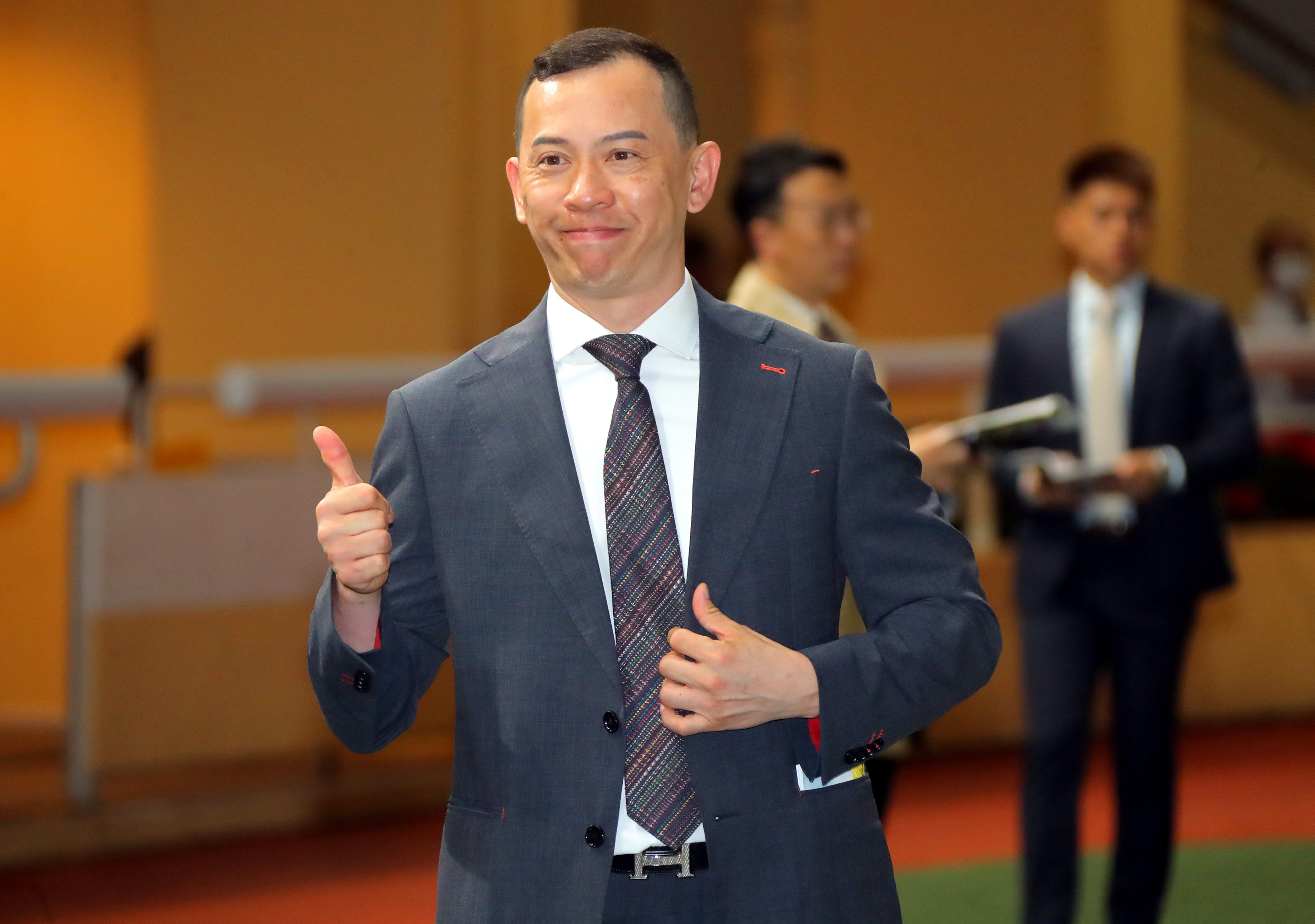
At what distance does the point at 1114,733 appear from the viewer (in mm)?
3662

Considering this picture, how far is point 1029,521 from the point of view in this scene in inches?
149

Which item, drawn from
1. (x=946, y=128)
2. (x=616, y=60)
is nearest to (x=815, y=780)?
(x=616, y=60)

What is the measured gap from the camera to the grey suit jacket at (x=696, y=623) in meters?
1.56

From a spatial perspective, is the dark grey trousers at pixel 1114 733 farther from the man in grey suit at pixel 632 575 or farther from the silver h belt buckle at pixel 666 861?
the silver h belt buckle at pixel 666 861

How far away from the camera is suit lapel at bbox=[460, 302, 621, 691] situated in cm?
158

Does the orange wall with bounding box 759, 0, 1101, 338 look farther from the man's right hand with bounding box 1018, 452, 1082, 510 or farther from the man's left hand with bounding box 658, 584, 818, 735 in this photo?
the man's left hand with bounding box 658, 584, 818, 735

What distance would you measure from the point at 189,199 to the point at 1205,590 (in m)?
4.25

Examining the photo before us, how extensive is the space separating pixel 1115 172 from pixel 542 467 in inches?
101

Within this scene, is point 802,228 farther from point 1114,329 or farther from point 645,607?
point 645,607

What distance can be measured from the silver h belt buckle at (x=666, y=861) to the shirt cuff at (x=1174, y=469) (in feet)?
7.72

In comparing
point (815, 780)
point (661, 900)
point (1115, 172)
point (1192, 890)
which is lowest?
point (1192, 890)

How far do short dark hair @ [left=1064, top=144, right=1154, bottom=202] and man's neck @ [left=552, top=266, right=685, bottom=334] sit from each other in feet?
7.78

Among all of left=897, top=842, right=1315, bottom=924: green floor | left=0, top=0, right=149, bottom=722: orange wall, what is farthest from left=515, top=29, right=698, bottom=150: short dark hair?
left=0, top=0, right=149, bottom=722: orange wall

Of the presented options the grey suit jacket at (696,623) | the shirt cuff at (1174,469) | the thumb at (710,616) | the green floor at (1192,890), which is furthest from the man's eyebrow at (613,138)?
the green floor at (1192,890)
